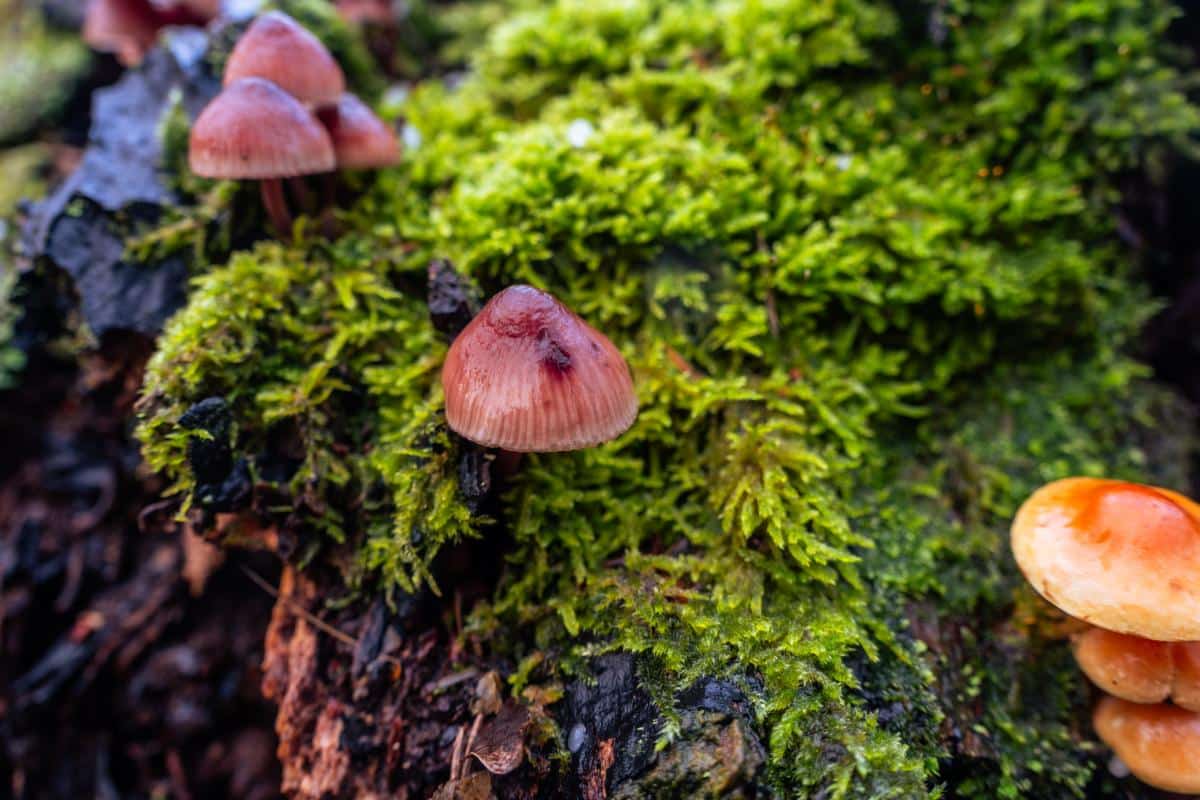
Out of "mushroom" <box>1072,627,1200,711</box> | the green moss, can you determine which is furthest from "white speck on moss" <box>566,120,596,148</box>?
the green moss

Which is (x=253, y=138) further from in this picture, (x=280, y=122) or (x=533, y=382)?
(x=533, y=382)

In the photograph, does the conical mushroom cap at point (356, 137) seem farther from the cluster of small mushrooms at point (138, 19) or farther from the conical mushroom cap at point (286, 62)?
the cluster of small mushrooms at point (138, 19)

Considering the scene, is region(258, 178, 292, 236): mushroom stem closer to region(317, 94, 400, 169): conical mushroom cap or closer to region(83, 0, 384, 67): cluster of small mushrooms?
region(317, 94, 400, 169): conical mushroom cap

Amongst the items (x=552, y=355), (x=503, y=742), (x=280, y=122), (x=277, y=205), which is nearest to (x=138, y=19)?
(x=277, y=205)

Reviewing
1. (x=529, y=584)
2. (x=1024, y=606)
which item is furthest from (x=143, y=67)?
(x=1024, y=606)

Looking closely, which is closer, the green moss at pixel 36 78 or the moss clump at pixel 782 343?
the moss clump at pixel 782 343

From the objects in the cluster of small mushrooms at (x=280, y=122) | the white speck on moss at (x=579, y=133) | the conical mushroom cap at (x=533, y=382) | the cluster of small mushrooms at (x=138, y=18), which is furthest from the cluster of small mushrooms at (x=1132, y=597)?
the cluster of small mushrooms at (x=138, y=18)

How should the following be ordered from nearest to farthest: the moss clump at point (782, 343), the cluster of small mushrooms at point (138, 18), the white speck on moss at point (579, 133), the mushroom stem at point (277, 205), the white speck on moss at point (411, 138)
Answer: the moss clump at point (782, 343) < the mushroom stem at point (277, 205) < the white speck on moss at point (579, 133) < the white speck on moss at point (411, 138) < the cluster of small mushrooms at point (138, 18)
